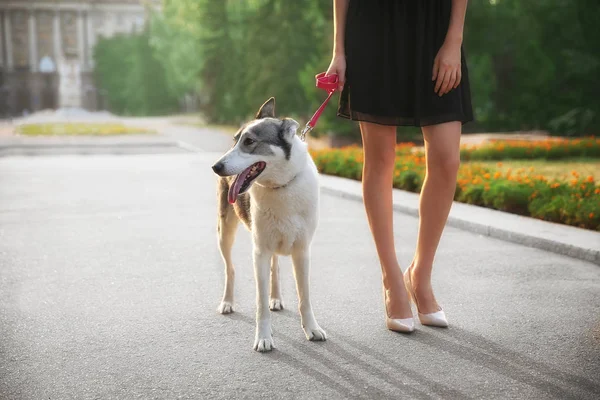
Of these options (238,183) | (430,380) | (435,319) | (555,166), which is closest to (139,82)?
(555,166)

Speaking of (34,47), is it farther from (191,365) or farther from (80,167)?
(191,365)

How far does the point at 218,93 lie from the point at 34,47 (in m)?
88.4

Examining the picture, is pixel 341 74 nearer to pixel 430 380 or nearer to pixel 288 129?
pixel 288 129

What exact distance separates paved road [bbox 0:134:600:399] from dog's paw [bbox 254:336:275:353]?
49 mm

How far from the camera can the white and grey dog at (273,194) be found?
397 cm

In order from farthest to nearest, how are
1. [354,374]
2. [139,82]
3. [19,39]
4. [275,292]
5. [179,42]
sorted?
[19,39], [139,82], [179,42], [275,292], [354,374]

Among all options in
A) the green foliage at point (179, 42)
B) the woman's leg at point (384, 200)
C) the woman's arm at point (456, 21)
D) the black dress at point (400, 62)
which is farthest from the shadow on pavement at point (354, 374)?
the green foliage at point (179, 42)

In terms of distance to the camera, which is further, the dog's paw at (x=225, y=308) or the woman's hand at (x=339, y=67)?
the dog's paw at (x=225, y=308)

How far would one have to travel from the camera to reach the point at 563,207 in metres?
8.12

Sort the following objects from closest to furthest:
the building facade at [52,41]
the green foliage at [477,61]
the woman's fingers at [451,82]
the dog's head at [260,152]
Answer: the dog's head at [260,152] < the woman's fingers at [451,82] < the green foliage at [477,61] < the building facade at [52,41]

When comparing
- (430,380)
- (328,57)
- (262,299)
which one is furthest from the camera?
(328,57)

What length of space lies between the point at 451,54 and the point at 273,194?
3.88ft

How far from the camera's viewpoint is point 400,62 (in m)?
4.27

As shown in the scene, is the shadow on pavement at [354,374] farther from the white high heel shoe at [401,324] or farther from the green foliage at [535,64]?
the green foliage at [535,64]
